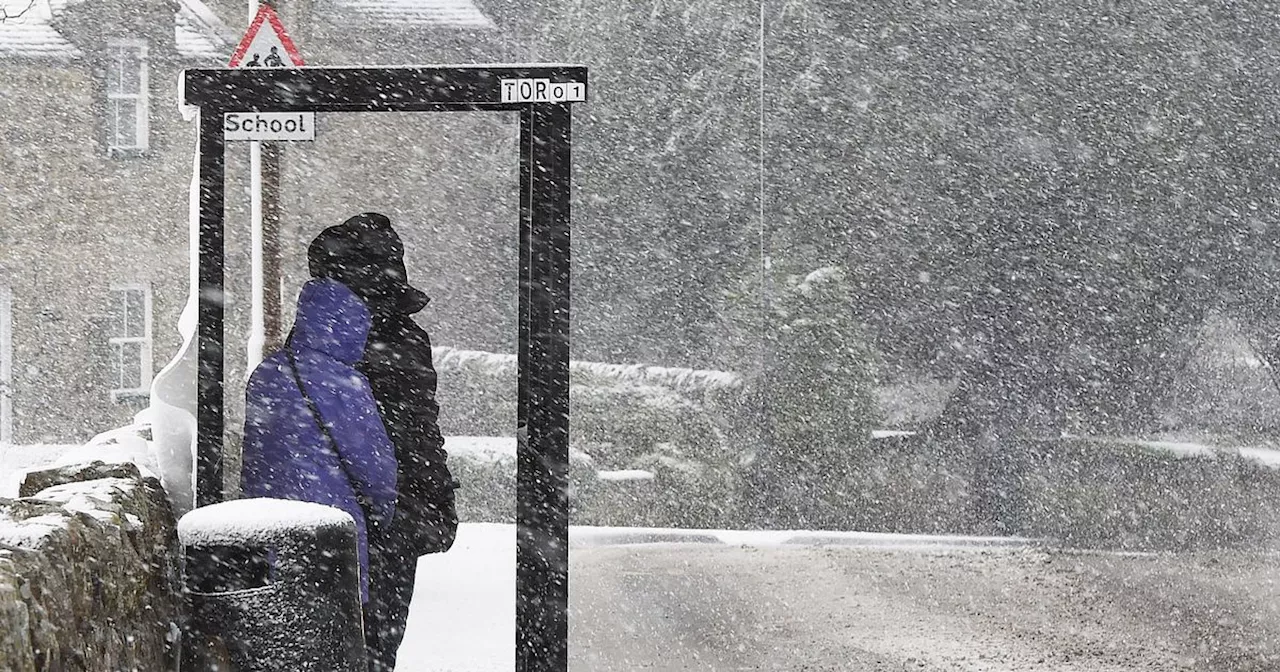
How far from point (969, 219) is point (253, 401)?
13.1 meters

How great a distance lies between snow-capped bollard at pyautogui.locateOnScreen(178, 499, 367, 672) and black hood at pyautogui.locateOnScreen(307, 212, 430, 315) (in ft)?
2.52

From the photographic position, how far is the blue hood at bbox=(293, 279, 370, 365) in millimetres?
3971

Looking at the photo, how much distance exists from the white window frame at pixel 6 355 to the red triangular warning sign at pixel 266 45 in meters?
14.6

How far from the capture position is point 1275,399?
54.4 ft

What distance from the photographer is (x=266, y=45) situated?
5777mm

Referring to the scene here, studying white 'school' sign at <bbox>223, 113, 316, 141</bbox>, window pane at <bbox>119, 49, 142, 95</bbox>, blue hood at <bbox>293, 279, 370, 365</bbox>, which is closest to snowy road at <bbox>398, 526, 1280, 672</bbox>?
blue hood at <bbox>293, 279, 370, 365</bbox>

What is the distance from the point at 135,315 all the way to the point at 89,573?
1631 cm

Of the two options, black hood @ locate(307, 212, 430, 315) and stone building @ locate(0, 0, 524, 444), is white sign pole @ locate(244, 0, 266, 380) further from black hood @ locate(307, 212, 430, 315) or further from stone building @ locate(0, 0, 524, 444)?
stone building @ locate(0, 0, 524, 444)

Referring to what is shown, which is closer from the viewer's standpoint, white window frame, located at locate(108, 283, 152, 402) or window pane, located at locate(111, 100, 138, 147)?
white window frame, located at locate(108, 283, 152, 402)

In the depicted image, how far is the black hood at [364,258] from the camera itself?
4.14 m

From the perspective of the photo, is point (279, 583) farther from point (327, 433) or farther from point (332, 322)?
point (332, 322)

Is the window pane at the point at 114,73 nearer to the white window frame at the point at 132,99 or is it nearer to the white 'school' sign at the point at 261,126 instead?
the white window frame at the point at 132,99

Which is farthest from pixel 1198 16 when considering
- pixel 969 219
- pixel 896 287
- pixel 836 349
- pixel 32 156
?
pixel 32 156

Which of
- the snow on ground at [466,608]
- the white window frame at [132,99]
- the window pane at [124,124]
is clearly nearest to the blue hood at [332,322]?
the snow on ground at [466,608]
